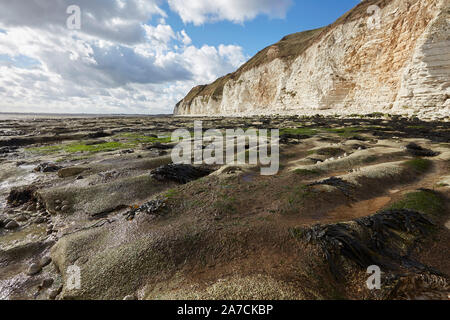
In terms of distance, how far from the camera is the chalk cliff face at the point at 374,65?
18.8m

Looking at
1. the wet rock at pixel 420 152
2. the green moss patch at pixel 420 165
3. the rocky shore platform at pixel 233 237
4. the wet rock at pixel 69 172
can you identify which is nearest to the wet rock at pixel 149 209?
the rocky shore platform at pixel 233 237

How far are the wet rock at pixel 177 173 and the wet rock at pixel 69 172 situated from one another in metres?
2.53

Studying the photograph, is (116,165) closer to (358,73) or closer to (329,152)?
(329,152)

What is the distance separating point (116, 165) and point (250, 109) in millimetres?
48295

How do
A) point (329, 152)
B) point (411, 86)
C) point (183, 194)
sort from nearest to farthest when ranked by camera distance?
point (183, 194)
point (329, 152)
point (411, 86)

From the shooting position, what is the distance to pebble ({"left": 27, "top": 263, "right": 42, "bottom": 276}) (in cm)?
273

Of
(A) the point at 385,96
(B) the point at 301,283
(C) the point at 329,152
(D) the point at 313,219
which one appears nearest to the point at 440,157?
(C) the point at 329,152

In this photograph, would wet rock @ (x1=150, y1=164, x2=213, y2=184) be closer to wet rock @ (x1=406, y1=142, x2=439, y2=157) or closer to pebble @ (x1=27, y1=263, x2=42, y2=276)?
pebble @ (x1=27, y1=263, x2=42, y2=276)

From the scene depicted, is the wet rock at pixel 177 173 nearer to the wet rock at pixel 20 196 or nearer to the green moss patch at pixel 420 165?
the wet rock at pixel 20 196

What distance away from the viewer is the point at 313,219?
3496mm

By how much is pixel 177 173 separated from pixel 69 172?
3389 mm

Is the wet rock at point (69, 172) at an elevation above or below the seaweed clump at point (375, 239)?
above
